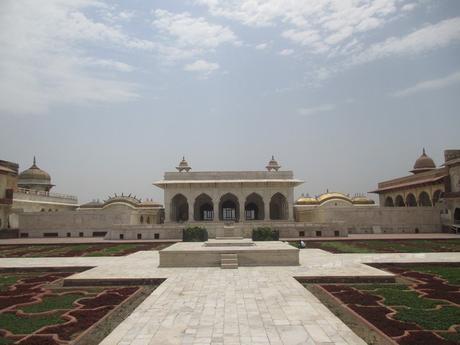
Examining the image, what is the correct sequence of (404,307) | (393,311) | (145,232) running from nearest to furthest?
(393,311)
(404,307)
(145,232)

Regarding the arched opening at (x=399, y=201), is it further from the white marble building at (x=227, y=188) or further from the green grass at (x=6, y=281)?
the green grass at (x=6, y=281)

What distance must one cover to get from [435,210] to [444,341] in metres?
30.7

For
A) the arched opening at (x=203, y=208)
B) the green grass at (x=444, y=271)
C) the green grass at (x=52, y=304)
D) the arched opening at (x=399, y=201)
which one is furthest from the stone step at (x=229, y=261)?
the arched opening at (x=399, y=201)

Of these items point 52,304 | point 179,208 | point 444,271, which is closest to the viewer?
point 52,304

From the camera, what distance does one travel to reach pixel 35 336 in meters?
6.23

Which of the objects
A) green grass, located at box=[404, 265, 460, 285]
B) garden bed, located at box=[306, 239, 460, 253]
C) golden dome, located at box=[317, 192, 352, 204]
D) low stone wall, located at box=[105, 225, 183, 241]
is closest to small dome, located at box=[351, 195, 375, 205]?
golden dome, located at box=[317, 192, 352, 204]

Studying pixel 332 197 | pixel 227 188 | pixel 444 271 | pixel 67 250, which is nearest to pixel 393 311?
pixel 444 271

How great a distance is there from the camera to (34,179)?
50875 millimetres

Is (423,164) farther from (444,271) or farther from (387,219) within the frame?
(444,271)

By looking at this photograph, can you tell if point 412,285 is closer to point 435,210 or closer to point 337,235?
point 337,235

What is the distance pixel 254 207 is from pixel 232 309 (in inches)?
1411

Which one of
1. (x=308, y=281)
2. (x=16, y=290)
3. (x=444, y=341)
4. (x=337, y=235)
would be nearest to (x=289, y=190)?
(x=337, y=235)

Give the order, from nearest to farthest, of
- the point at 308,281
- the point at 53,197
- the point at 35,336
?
the point at 35,336 < the point at 308,281 < the point at 53,197

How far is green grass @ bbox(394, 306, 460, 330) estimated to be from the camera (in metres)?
6.62
